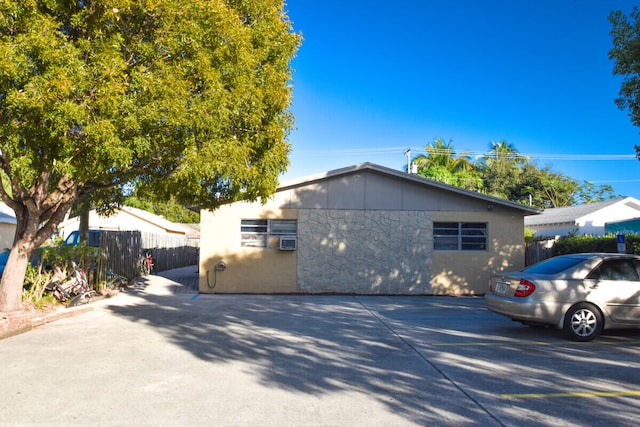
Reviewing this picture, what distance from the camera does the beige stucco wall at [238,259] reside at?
51.6ft

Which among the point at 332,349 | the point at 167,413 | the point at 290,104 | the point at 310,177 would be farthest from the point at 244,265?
the point at 167,413

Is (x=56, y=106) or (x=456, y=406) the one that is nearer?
(x=456, y=406)

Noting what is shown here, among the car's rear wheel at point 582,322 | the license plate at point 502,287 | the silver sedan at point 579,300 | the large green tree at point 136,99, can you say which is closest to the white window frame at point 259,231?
the large green tree at point 136,99

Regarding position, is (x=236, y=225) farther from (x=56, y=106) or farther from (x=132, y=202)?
(x=132, y=202)

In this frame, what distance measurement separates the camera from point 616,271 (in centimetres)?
870

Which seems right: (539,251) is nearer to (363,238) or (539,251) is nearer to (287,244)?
(363,238)

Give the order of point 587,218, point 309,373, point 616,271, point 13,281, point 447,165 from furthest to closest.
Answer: point 447,165
point 587,218
point 13,281
point 616,271
point 309,373

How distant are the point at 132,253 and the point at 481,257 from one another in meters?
12.6

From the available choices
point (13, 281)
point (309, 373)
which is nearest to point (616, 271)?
point (309, 373)

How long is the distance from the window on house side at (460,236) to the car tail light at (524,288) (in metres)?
8.01

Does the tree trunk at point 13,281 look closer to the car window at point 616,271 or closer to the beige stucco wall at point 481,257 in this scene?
the car window at point 616,271

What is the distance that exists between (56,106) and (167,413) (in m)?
4.95

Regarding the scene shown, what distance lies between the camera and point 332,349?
769cm

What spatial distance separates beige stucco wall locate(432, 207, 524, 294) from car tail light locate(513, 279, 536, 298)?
788cm
